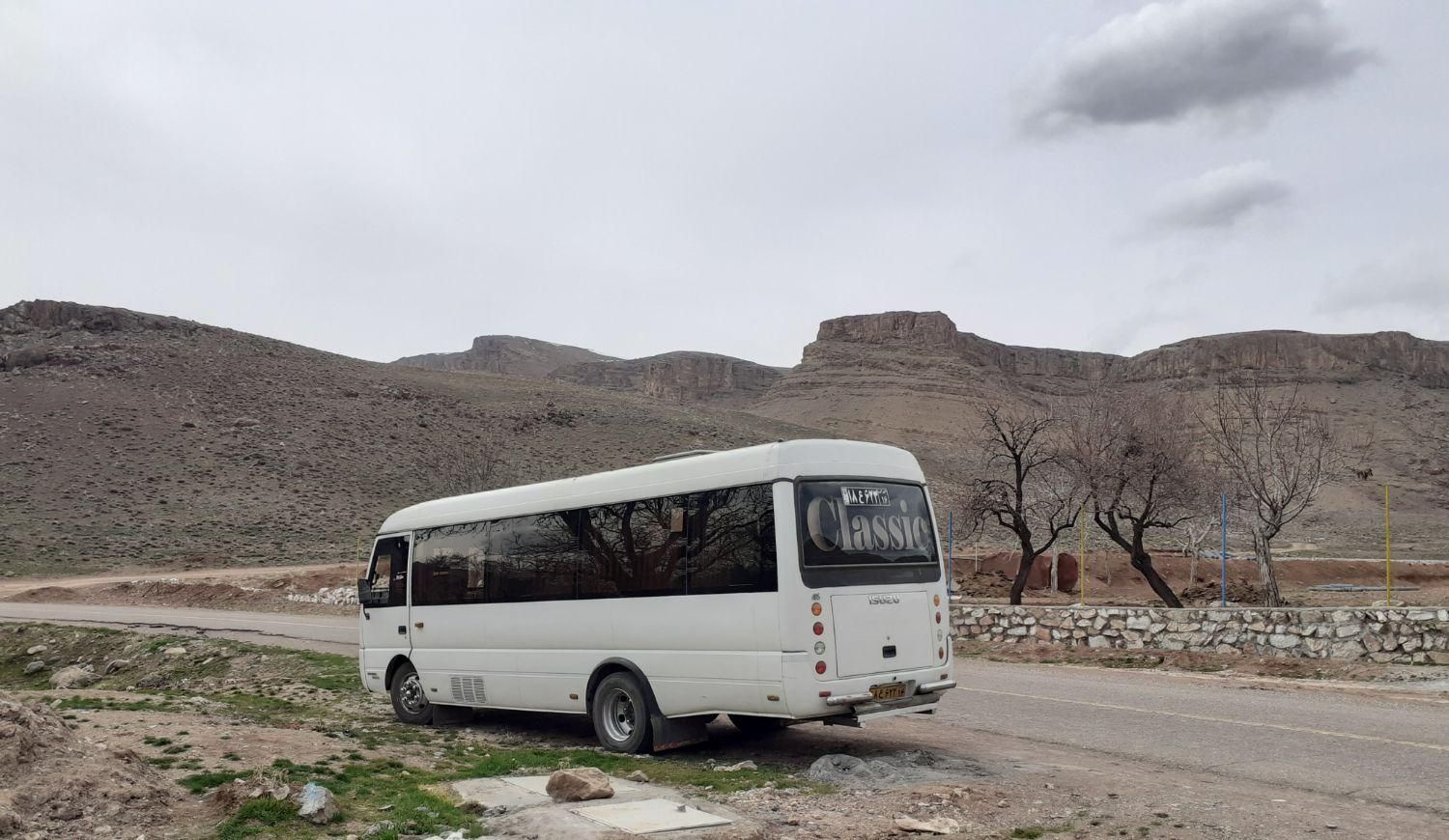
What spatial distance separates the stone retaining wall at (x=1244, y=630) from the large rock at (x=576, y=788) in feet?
43.2

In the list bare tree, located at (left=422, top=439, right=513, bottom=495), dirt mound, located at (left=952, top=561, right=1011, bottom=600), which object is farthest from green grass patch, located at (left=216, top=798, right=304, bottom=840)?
bare tree, located at (left=422, top=439, right=513, bottom=495)

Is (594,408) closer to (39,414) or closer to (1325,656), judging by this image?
(39,414)

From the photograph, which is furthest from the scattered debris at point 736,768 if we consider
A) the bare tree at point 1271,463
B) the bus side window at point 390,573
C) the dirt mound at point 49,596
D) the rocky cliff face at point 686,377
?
the rocky cliff face at point 686,377

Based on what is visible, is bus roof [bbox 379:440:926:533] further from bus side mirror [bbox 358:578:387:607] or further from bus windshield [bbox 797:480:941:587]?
bus side mirror [bbox 358:578:387:607]

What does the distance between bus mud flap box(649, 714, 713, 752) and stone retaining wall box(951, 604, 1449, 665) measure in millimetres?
10984

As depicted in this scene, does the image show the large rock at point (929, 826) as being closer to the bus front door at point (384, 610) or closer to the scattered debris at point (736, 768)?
the scattered debris at point (736, 768)

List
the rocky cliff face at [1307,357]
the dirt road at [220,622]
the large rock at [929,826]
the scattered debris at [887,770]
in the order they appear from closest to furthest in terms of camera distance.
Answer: the large rock at [929,826]
the scattered debris at [887,770]
the dirt road at [220,622]
the rocky cliff face at [1307,357]

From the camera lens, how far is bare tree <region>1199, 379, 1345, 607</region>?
76.4ft

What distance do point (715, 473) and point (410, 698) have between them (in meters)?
5.96

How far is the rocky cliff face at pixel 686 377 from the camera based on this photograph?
17050 centimetres

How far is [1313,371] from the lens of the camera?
5128 inches

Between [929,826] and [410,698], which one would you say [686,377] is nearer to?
[410,698]

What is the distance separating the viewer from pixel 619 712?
36.0 ft

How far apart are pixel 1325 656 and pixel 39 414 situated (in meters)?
75.7
